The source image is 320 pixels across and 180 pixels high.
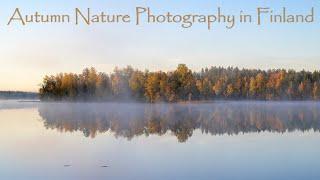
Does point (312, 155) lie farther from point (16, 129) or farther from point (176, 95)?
point (176, 95)

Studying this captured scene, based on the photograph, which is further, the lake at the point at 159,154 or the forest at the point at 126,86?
the forest at the point at 126,86

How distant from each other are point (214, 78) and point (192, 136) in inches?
2679

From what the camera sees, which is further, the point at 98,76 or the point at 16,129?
the point at 98,76

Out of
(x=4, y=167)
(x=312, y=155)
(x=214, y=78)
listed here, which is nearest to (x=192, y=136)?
(x=312, y=155)

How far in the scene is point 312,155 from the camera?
35.2 ft

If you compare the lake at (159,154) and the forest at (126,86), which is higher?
the forest at (126,86)

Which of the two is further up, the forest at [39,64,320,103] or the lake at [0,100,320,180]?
the forest at [39,64,320,103]

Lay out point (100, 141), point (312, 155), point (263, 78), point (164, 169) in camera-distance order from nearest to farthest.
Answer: point (164, 169), point (312, 155), point (100, 141), point (263, 78)

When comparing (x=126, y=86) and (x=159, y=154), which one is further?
(x=126, y=86)

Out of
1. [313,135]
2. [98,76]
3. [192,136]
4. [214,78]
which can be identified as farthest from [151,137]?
[214,78]

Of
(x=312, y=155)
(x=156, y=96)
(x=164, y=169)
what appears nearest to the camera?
(x=164, y=169)

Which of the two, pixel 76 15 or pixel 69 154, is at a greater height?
pixel 76 15

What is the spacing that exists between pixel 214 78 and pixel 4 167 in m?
73.8

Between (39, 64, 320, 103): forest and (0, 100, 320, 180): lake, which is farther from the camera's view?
(39, 64, 320, 103): forest
